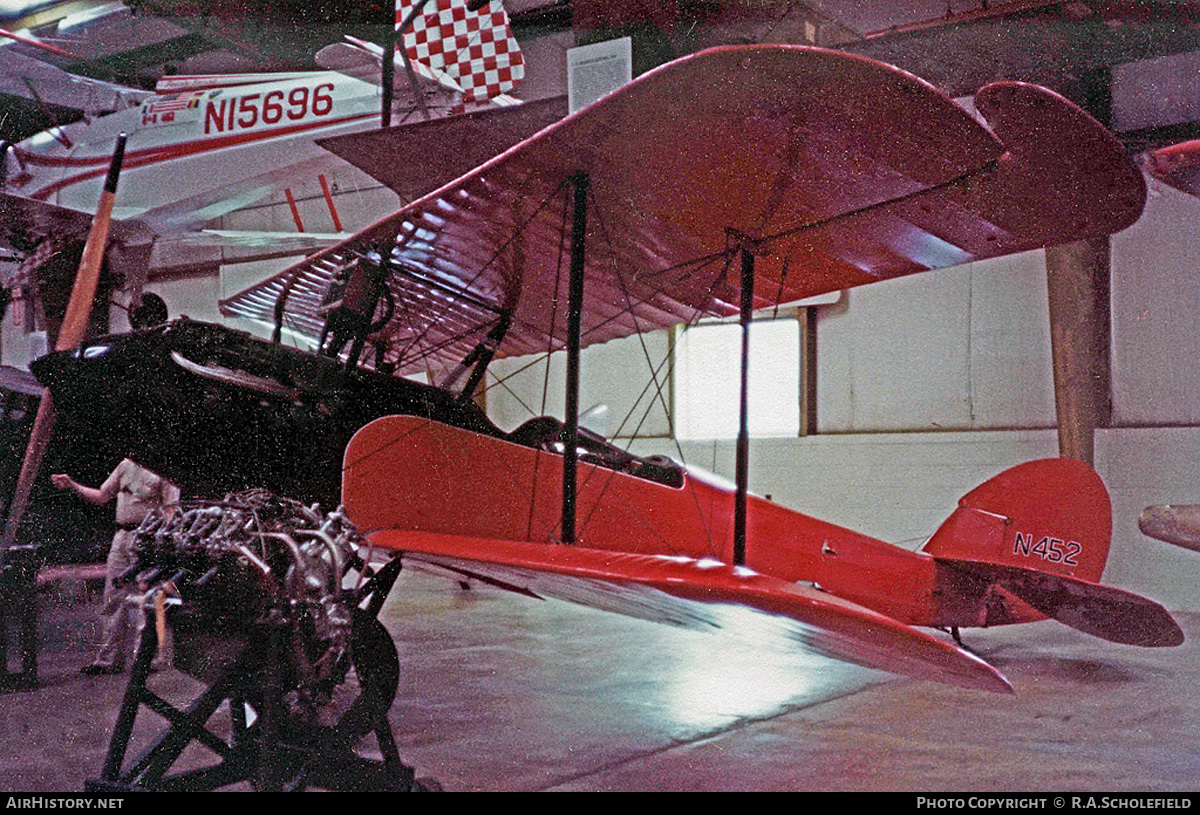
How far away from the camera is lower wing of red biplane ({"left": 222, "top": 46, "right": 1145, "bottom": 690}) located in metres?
2.06

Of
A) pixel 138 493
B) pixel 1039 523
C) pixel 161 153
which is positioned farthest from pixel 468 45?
pixel 1039 523

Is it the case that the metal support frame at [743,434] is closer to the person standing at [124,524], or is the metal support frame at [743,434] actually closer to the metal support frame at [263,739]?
the metal support frame at [263,739]

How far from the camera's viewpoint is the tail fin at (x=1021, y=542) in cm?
375

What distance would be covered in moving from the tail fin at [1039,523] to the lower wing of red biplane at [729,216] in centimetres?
121

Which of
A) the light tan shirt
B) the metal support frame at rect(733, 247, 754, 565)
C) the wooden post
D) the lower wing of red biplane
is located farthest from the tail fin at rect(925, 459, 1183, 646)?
the light tan shirt

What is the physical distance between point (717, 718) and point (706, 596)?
4.32ft

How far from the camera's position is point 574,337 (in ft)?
8.73

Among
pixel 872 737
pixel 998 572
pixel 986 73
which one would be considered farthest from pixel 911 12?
pixel 872 737

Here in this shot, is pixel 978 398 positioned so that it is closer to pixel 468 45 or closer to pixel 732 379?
pixel 732 379

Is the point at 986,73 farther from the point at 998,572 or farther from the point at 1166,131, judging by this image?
the point at 998,572

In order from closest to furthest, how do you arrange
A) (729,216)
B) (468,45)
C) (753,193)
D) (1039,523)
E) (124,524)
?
(753,193), (729,216), (124,524), (1039,523), (468,45)

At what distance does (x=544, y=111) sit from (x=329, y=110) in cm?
256

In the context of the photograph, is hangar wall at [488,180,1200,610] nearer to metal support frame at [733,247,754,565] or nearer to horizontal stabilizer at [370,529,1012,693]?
metal support frame at [733,247,754,565]

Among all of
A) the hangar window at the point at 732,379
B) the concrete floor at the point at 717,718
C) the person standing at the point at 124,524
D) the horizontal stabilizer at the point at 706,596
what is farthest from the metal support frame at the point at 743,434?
the hangar window at the point at 732,379
